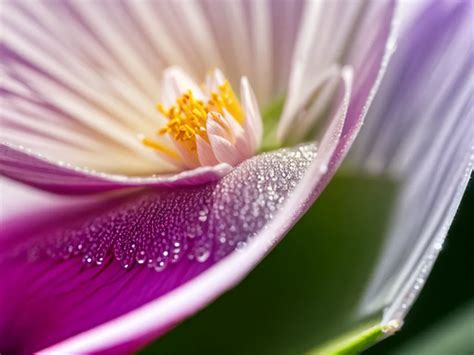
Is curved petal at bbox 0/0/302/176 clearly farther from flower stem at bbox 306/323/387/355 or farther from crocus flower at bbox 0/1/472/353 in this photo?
flower stem at bbox 306/323/387/355

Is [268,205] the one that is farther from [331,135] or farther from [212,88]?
[212,88]

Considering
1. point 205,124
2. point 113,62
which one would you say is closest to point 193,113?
point 205,124

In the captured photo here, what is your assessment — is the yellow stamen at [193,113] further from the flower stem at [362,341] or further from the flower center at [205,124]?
the flower stem at [362,341]

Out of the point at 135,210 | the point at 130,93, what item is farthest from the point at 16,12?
the point at 135,210

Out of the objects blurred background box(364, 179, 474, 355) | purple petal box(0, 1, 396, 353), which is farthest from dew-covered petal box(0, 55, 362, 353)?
blurred background box(364, 179, 474, 355)

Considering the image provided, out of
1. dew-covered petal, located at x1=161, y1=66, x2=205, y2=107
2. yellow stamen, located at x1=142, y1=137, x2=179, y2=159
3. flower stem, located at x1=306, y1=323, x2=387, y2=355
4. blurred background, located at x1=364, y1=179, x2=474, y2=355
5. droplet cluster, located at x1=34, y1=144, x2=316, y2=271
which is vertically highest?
dew-covered petal, located at x1=161, y1=66, x2=205, y2=107

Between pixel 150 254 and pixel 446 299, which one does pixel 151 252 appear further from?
pixel 446 299

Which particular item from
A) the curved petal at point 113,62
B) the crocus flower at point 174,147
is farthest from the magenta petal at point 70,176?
the curved petal at point 113,62

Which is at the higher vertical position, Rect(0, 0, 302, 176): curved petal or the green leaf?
Rect(0, 0, 302, 176): curved petal
